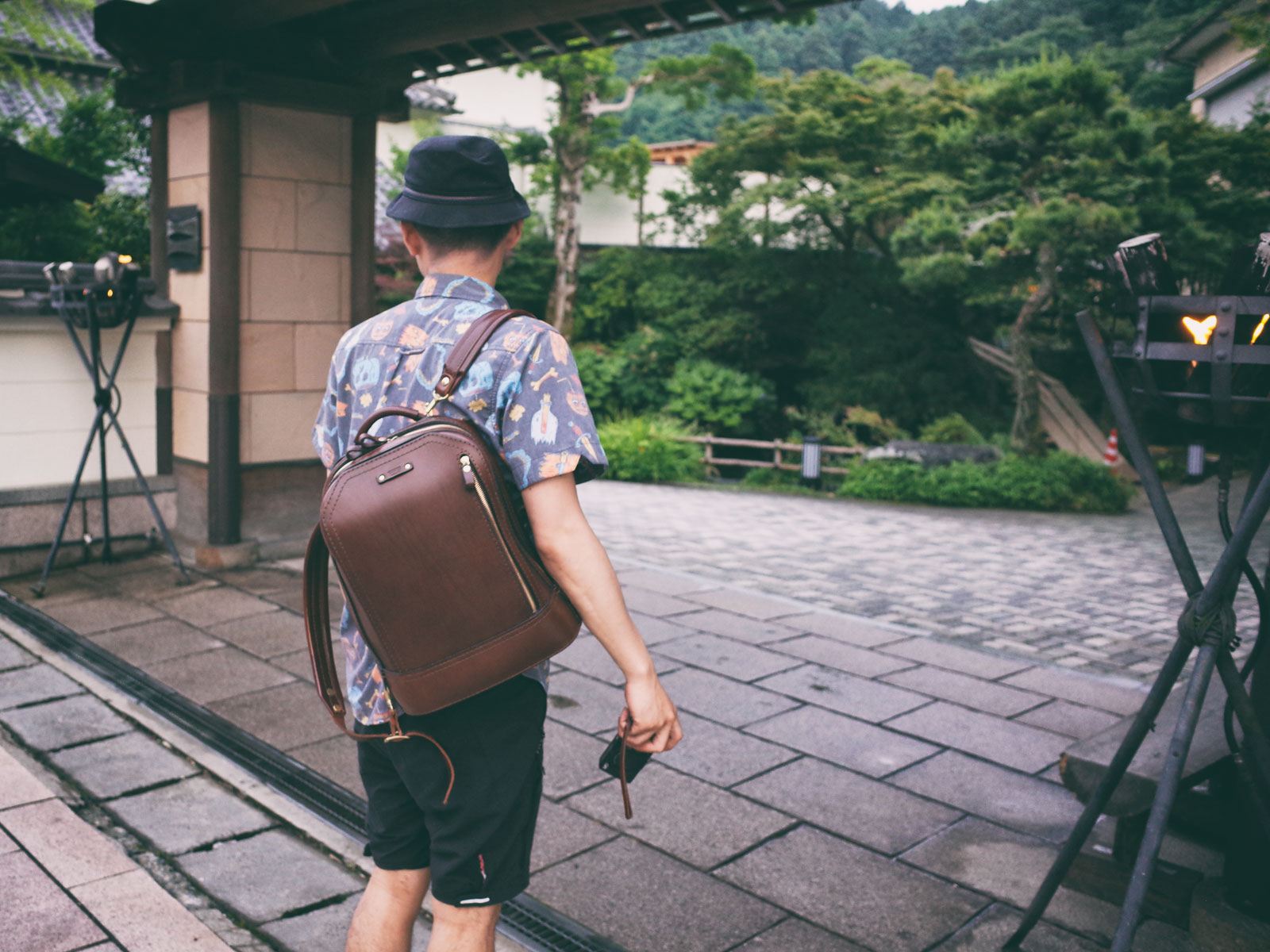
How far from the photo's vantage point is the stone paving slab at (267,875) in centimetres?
269

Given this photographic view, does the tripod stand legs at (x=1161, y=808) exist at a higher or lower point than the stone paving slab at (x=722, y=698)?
higher

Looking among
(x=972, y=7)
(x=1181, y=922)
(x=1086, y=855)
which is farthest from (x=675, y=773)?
(x=972, y=7)

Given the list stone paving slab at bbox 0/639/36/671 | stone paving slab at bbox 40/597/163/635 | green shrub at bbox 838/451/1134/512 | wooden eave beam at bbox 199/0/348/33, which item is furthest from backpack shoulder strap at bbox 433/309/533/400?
green shrub at bbox 838/451/1134/512

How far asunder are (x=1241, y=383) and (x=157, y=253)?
630 centimetres

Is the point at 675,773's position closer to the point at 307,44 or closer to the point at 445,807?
the point at 445,807

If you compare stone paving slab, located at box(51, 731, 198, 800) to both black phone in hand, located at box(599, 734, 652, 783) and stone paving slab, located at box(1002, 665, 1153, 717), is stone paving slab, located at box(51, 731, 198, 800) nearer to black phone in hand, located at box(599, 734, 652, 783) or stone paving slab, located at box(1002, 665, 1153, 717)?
black phone in hand, located at box(599, 734, 652, 783)

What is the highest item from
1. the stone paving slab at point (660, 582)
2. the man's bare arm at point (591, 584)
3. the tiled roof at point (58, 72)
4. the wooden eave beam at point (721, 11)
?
the tiled roof at point (58, 72)

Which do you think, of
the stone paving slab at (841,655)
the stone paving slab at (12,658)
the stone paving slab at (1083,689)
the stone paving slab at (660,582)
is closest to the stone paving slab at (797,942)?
the stone paving slab at (841,655)

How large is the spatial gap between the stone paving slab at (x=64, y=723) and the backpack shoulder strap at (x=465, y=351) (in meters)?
2.76

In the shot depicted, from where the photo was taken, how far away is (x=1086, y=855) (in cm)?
287

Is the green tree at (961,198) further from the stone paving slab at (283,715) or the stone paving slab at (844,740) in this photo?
the stone paving slab at (283,715)

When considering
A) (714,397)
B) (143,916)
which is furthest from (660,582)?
(714,397)

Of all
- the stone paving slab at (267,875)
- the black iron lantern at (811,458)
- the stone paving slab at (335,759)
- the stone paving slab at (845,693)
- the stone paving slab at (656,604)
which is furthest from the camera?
the black iron lantern at (811,458)

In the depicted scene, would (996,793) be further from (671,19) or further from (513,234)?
(671,19)
